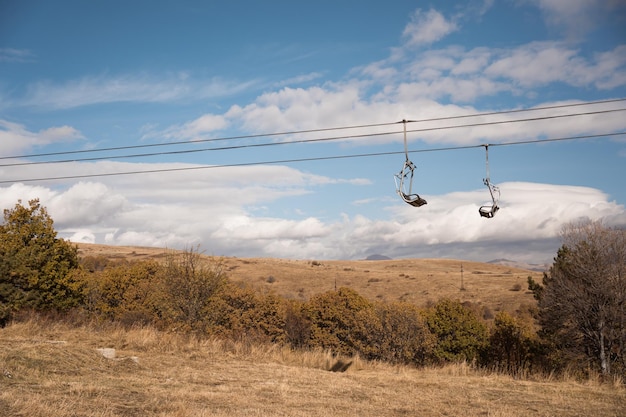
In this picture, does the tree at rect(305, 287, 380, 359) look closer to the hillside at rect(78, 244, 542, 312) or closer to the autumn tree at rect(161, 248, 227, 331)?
the autumn tree at rect(161, 248, 227, 331)

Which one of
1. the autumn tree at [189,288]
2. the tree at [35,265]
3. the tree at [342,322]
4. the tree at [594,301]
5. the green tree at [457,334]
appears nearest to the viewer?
the tree at [594,301]

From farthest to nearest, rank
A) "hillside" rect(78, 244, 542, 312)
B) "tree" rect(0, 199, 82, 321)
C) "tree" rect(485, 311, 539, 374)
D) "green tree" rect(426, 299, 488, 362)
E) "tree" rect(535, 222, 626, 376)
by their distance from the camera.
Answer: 1. "hillside" rect(78, 244, 542, 312)
2. "green tree" rect(426, 299, 488, 362)
3. "tree" rect(485, 311, 539, 374)
4. "tree" rect(0, 199, 82, 321)
5. "tree" rect(535, 222, 626, 376)

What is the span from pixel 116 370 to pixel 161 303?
13.5m

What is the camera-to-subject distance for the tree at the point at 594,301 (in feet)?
82.6

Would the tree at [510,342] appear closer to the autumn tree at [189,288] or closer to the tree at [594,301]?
the tree at [594,301]

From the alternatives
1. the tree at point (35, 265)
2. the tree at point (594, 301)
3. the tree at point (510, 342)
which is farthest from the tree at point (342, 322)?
the tree at point (35, 265)

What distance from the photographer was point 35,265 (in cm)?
3325

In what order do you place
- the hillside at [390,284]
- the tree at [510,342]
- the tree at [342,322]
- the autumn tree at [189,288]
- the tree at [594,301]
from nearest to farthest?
the tree at [594,301], the autumn tree at [189,288], the tree at [510,342], the tree at [342,322], the hillside at [390,284]

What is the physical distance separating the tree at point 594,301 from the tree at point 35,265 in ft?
105

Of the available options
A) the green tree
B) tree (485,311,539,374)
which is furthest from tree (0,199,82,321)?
tree (485,311,539,374)

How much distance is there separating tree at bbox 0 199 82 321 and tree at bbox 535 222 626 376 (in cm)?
3206

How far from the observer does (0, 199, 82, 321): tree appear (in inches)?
1220

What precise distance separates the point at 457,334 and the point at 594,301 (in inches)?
686

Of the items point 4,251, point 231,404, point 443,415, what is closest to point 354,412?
point 443,415
